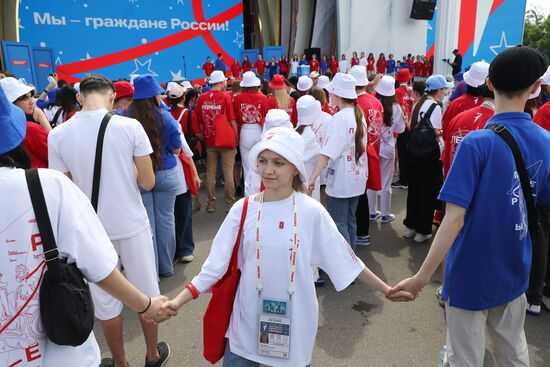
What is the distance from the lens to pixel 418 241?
5.12 metres

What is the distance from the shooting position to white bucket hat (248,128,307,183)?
6.35 feet

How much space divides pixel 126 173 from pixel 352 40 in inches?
928

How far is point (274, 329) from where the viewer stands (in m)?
1.96

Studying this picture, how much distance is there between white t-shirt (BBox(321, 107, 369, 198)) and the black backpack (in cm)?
91

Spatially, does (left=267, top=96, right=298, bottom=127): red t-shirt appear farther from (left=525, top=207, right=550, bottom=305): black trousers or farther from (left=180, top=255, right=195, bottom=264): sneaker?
(left=525, top=207, right=550, bottom=305): black trousers

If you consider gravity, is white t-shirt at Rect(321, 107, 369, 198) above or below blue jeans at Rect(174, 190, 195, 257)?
above

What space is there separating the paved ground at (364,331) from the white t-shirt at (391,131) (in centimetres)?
178

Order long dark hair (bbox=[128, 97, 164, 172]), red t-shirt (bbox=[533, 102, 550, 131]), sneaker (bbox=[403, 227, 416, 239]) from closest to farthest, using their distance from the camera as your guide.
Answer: red t-shirt (bbox=[533, 102, 550, 131]), long dark hair (bbox=[128, 97, 164, 172]), sneaker (bbox=[403, 227, 416, 239])

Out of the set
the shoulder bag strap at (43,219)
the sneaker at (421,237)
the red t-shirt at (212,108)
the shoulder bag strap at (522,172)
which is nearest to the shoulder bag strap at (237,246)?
the shoulder bag strap at (43,219)

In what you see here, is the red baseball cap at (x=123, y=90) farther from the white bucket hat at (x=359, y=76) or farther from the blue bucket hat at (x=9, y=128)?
the blue bucket hat at (x=9, y=128)

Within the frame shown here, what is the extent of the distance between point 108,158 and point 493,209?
Answer: 2.15 metres

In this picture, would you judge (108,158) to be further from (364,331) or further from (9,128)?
(364,331)

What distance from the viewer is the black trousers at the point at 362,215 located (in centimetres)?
491

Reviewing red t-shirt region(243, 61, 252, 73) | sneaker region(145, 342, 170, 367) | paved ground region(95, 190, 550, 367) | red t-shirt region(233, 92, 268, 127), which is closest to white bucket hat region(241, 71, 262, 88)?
red t-shirt region(233, 92, 268, 127)
